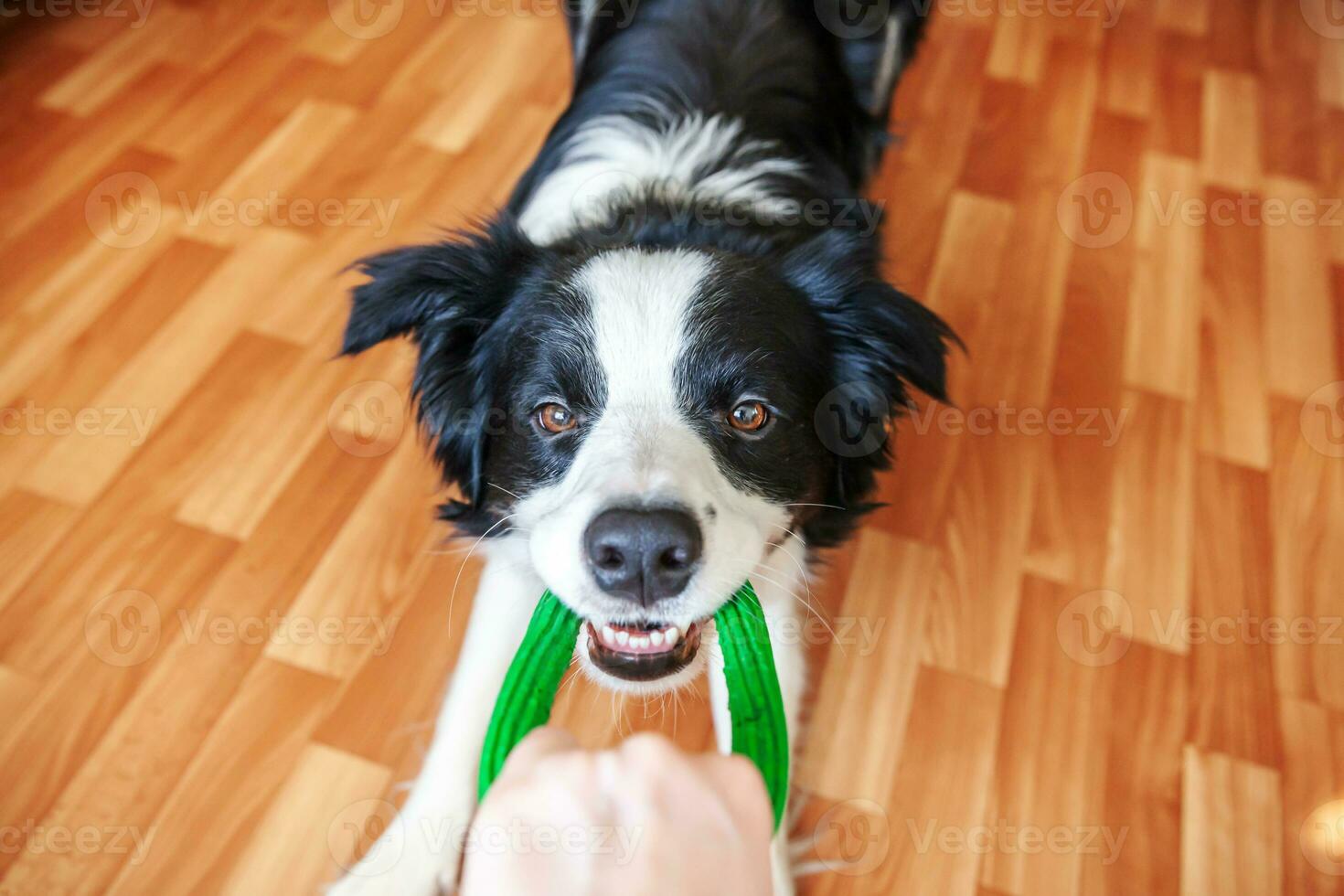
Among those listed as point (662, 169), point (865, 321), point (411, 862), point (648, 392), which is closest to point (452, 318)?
point (648, 392)

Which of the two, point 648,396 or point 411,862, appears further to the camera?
point 411,862

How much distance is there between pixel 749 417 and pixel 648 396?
0.18 metres

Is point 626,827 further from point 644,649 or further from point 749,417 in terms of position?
point 749,417

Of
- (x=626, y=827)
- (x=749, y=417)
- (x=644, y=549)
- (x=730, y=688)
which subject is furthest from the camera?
(x=749, y=417)

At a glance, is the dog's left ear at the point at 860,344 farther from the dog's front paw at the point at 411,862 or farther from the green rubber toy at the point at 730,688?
the dog's front paw at the point at 411,862

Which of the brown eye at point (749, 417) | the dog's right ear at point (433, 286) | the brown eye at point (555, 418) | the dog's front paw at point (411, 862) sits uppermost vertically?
the dog's right ear at point (433, 286)

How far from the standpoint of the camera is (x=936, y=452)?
2.31 metres

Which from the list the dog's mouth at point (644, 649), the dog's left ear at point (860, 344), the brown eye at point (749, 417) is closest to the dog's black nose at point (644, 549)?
the dog's mouth at point (644, 649)

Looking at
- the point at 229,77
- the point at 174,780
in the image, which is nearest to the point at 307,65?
the point at 229,77

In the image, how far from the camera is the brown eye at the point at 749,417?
58.2 inches

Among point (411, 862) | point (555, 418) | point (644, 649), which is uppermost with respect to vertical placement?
point (555, 418)

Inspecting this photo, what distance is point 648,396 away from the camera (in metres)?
1.42

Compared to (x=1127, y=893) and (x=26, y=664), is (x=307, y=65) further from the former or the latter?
(x=1127, y=893)

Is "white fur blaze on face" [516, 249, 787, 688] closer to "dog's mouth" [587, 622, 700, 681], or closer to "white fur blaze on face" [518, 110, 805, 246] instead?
"dog's mouth" [587, 622, 700, 681]
